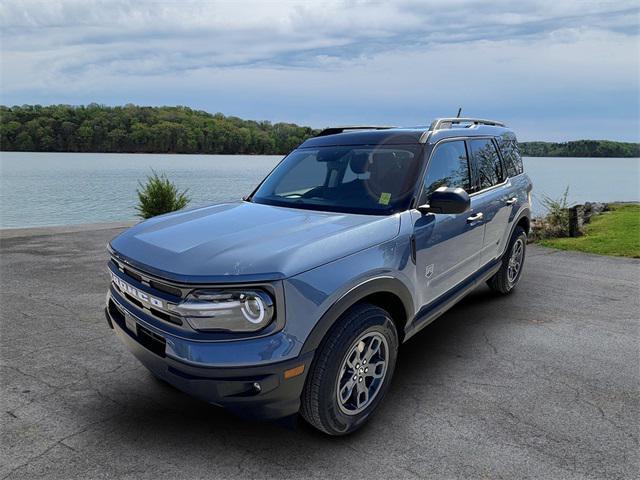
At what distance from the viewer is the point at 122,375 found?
3.55 meters

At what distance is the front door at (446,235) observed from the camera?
3.21 metres

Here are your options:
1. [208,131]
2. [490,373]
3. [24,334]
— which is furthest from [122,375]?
[208,131]

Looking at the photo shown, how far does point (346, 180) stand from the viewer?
3580 millimetres

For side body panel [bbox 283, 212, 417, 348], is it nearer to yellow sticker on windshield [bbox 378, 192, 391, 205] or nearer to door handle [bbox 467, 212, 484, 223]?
yellow sticker on windshield [bbox 378, 192, 391, 205]

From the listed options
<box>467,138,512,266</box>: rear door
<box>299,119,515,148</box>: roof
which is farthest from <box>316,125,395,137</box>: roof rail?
<box>467,138,512,266</box>: rear door

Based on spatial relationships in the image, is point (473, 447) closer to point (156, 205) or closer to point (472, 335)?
point (472, 335)

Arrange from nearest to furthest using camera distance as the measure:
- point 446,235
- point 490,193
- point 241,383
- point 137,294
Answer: point 241,383 < point 137,294 < point 446,235 < point 490,193

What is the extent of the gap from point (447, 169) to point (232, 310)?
230 centimetres

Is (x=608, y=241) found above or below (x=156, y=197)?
below

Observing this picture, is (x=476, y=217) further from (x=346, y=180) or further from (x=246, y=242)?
(x=246, y=242)

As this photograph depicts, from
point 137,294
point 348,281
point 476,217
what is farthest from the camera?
point 476,217

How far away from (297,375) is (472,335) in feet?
8.60

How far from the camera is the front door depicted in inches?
127

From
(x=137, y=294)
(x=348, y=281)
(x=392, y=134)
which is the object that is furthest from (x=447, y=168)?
(x=137, y=294)
